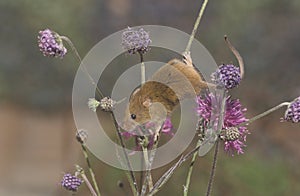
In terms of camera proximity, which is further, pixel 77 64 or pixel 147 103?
pixel 77 64

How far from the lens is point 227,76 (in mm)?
450

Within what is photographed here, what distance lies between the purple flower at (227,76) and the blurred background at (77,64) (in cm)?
144

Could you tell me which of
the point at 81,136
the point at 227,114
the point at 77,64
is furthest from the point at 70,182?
the point at 77,64

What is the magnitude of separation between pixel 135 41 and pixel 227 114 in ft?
0.31

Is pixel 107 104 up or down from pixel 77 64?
down

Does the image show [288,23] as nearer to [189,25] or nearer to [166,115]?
[189,25]

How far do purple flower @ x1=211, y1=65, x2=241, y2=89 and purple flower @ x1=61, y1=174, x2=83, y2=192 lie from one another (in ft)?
0.50

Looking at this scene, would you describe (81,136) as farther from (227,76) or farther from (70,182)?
(227,76)

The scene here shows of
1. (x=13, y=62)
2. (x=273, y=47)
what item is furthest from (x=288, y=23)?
(x=13, y=62)

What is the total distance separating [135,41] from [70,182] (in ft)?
0.45

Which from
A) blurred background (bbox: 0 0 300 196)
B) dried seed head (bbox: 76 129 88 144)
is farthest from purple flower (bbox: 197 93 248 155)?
blurred background (bbox: 0 0 300 196)

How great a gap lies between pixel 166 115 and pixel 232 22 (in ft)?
6.64

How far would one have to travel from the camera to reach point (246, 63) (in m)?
2.35

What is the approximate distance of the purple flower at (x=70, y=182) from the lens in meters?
0.51
